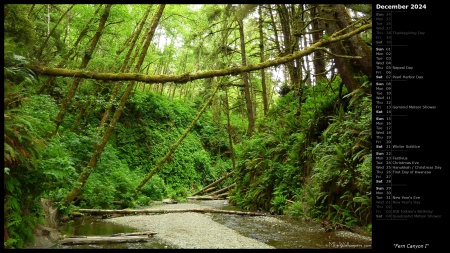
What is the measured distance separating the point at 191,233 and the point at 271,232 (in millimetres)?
1808

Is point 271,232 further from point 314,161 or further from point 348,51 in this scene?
point 348,51

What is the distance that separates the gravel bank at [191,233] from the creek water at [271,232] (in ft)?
0.91

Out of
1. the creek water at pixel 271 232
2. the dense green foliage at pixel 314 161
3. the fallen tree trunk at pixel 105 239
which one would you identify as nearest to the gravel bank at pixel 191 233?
the creek water at pixel 271 232

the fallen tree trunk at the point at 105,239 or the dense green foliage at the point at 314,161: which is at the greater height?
the dense green foliage at the point at 314,161

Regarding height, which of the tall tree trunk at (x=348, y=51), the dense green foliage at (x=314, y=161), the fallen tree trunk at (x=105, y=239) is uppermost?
the tall tree trunk at (x=348, y=51)

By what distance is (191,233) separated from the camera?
7.27 m

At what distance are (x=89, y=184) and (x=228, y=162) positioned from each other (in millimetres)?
17238

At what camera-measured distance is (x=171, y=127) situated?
24.0 m

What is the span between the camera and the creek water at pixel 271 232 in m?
6.15

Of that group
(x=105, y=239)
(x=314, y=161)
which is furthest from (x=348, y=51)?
(x=105, y=239)

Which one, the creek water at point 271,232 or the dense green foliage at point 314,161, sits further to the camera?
the dense green foliage at point 314,161

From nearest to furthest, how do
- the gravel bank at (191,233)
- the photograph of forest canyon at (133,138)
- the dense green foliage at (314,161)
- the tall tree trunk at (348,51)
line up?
the photograph of forest canyon at (133,138), the gravel bank at (191,233), the dense green foliage at (314,161), the tall tree trunk at (348,51)

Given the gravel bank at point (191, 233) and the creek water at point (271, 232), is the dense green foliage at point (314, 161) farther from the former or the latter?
the gravel bank at point (191, 233)
